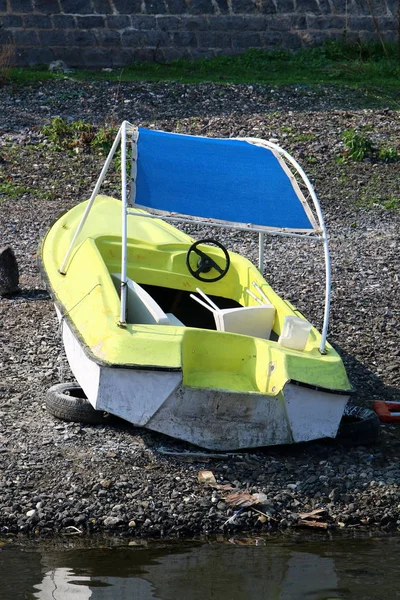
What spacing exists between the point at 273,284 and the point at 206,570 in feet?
16.6

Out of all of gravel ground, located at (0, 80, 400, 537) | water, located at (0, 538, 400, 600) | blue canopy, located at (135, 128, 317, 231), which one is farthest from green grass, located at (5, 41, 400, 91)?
water, located at (0, 538, 400, 600)

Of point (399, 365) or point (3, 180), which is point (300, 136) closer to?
point (3, 180)

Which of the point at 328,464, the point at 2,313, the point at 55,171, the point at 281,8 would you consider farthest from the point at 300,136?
the point at 328,464

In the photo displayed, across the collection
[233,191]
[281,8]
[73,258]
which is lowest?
[73,258]

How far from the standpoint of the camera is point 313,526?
593 cm

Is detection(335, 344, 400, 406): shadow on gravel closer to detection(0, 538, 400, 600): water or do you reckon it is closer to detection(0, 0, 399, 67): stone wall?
detection(0, 538, 400, 600): water

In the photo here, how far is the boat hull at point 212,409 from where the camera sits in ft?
20.8

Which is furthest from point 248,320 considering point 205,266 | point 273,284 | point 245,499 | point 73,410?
point 273,284

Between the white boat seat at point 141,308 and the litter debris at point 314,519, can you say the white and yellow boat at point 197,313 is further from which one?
the litter debris at point 314,519

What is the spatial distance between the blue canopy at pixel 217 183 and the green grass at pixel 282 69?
9.46 m

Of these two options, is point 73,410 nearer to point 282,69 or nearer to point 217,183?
point 217,183

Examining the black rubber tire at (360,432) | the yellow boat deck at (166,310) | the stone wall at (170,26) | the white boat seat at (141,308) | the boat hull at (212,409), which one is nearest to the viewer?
the boat hull at (212,409)

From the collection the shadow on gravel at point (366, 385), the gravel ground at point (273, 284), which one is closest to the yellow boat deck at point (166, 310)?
the gravel ground at point (273, 284)

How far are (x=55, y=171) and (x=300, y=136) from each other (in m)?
3.51
